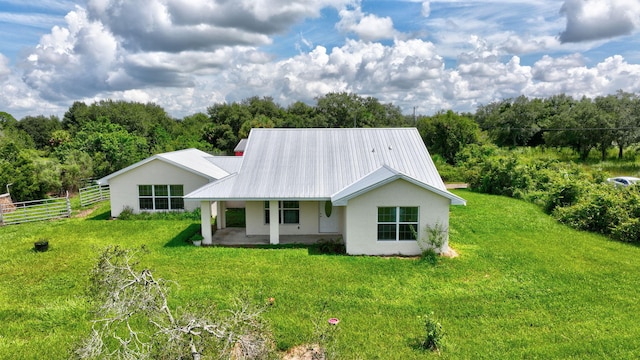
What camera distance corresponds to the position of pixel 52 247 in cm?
1492

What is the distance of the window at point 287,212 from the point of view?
641 inches

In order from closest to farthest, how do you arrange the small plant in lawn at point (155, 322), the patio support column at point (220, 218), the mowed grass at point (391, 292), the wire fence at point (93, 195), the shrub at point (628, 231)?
the small plant in lawn at point (155, 322)
the mowed grass at point (391, 292)
the shrub at point (628, 231)
the patio support column at point (220, 218)
the wire fence at point (93, 195)

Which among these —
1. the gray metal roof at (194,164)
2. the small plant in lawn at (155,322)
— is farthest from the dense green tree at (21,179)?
the small plant in lawn at (155,322)

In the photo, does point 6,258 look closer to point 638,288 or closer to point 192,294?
point 192,294

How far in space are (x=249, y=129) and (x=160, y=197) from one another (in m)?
30.2

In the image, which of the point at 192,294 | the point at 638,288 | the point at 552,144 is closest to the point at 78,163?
the point at 192,294

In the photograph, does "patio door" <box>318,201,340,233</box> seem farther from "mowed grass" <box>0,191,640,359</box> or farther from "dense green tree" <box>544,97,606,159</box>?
"dense green tree" <box>544,97,606,159</box>

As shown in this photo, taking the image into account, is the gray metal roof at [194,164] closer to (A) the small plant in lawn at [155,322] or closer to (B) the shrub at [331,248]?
(B) the shrub at [331,248]

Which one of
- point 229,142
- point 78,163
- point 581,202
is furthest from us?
point 229,142

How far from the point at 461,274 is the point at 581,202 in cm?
1186

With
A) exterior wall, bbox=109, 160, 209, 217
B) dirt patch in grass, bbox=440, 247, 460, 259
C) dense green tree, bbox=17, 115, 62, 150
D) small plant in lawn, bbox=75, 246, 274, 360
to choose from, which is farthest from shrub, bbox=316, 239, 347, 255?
dense green tree, bbox=17, 115, 62, 150

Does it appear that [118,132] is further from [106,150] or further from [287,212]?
[287,212]

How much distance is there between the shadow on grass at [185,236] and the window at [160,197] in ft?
9.08

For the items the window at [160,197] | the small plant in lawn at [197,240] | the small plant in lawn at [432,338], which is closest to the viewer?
the small plant in lawn at [432,338]
